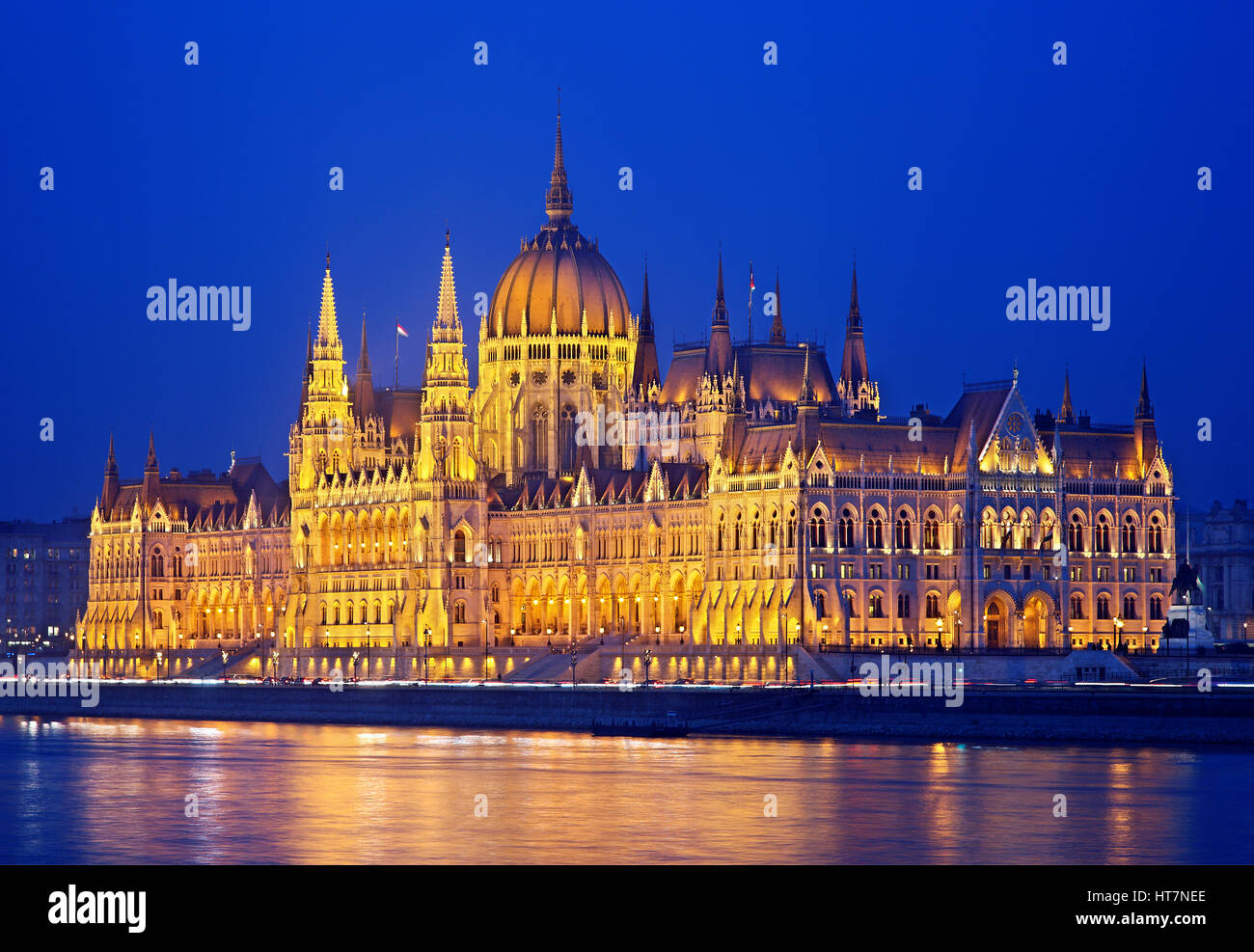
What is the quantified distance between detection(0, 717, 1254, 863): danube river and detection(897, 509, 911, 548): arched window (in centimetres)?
2905

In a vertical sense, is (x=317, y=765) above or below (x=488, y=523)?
below

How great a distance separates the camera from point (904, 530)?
14800 centimetres

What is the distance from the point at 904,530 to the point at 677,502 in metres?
15.8

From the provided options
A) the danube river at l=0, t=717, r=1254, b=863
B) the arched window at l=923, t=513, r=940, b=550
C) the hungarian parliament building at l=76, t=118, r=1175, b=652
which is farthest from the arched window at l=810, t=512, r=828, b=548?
the danube river at l=0, t=717, r=1254, b=863

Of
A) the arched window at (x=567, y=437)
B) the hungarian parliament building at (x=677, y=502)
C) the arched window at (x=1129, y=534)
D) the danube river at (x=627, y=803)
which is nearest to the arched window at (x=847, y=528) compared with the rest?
the hungarian parliament building at (x=677, y=502)

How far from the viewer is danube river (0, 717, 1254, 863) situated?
74938 millimetres

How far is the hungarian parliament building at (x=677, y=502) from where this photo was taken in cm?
14725

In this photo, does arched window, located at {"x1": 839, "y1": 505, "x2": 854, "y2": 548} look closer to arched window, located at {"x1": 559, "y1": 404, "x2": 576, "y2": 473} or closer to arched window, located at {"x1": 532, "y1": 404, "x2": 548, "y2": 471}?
arched window, located at {"x1": 559, "y1": 404, "x2": 576, "y2": 473}

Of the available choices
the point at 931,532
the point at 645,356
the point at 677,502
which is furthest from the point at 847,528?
the point at 645,356
